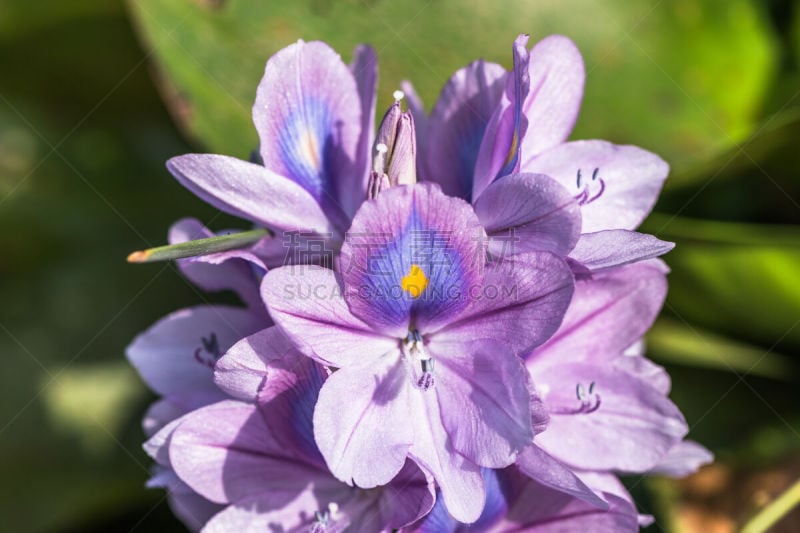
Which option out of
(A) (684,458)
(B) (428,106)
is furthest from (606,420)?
(B) (428,106)

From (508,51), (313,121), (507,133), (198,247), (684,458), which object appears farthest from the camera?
(508,51)

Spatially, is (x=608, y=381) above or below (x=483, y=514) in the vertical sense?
above

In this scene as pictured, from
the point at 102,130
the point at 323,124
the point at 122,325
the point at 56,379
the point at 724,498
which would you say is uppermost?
the point at 323,124

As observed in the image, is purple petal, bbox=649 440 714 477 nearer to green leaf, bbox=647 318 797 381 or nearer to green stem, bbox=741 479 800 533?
green stem, bbox=741 479 800 533

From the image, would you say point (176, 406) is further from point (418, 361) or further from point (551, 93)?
point (551, 93)

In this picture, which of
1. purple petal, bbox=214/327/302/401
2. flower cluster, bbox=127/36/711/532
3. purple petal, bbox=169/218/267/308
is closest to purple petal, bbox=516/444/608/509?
flower cluster, bbox=127/36/711/532

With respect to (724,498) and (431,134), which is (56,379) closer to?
(431,134)

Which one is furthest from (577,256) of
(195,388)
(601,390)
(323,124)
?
(195,388)
